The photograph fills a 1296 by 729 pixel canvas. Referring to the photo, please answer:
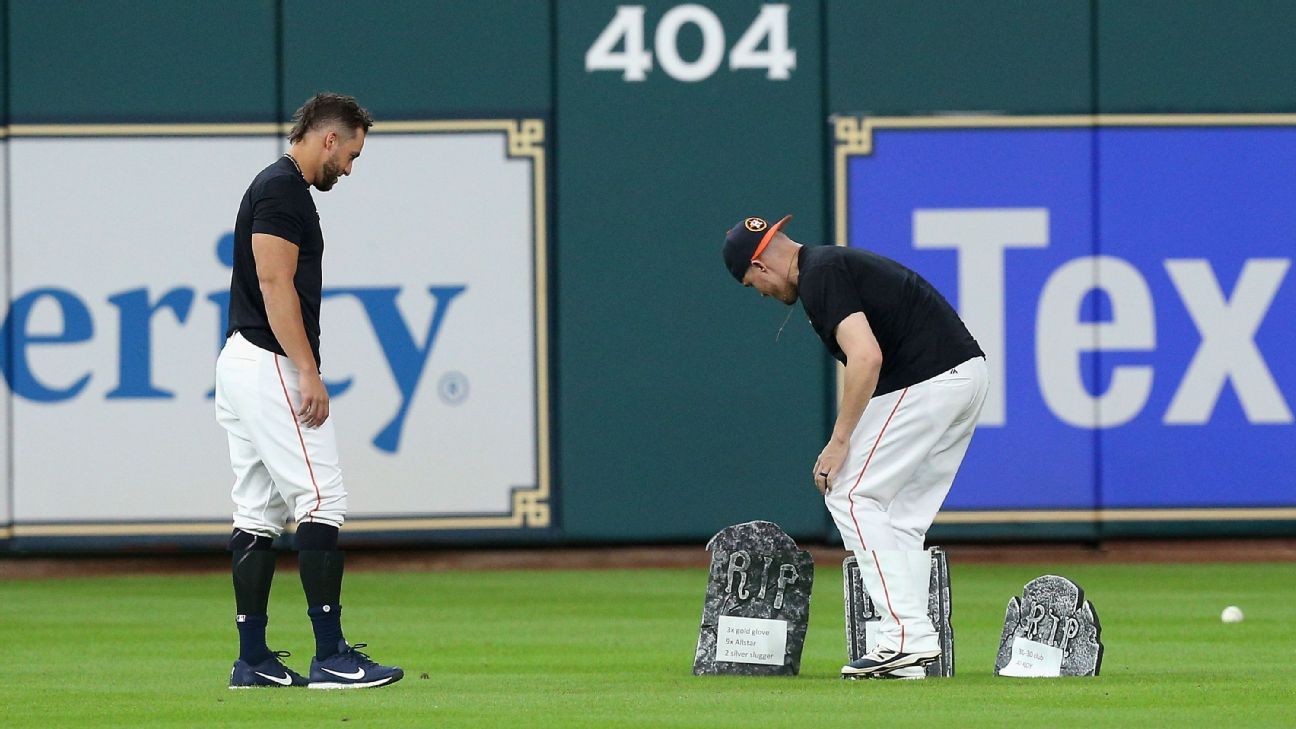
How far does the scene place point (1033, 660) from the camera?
259 inches

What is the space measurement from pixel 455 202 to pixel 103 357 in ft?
7.59

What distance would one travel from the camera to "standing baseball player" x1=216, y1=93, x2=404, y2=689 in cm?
609

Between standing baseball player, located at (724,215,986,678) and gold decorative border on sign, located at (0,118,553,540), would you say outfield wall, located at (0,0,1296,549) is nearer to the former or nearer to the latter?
gold decorative border on sign, located at (0,118,553,540)

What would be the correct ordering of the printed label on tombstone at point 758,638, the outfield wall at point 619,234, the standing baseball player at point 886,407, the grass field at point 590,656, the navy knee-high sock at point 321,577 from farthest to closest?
1. the outfield wall at point 619,234
2. the printed label on tombstone at point 758,638
3. the standing baseball player at point 886,407
4. the navy knee-high sock at point 321,577
5. the grass field at point 590,656

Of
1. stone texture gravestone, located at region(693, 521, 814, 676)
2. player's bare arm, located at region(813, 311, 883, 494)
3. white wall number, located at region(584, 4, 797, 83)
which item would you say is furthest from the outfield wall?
player's bare arm, located at region(813, 311, 883, 494)

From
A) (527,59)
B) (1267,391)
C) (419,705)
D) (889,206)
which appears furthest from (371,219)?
(419,705)

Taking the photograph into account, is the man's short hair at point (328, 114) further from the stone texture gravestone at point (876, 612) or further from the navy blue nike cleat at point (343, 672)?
the stone texture gravestone at point (876, 612)

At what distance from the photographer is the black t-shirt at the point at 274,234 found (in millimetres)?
6098

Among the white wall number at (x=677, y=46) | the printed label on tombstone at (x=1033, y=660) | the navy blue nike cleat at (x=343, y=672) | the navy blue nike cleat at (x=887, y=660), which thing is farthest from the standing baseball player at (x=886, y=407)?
the white wall number at (x=677, y=46)

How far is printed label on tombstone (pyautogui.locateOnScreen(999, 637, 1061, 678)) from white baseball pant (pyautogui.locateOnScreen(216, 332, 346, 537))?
2309 millimetres

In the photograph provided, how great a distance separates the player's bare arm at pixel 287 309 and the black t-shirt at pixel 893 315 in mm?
1589

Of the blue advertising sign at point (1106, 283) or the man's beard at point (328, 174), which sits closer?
the man's beard at point (328, 174)

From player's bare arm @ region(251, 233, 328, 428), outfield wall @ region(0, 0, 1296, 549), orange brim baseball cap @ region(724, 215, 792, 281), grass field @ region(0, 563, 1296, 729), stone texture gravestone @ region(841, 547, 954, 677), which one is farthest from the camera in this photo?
outfield wall @ region(0, 0, 1296, 549)

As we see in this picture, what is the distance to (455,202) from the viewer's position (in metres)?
11.8
